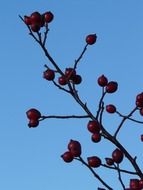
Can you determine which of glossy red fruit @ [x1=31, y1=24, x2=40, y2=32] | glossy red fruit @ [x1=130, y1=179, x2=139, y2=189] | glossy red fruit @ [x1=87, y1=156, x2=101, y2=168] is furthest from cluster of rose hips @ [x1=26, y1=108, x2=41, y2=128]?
glossy red fruit @ [x1=130, y1=179, x2=139, y2=189]

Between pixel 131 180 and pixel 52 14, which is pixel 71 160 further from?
pixel 52 14

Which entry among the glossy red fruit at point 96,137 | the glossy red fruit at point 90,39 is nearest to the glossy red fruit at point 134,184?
the glossy red fruit at point 96,137

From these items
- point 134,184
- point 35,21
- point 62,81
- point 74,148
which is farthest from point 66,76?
point 134,184

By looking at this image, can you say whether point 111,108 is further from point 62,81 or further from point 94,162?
point 94,162

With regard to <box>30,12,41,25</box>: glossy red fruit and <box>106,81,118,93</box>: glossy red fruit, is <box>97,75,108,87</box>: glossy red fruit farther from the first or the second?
<box>30,12,41,25</box>: glossy red fruit

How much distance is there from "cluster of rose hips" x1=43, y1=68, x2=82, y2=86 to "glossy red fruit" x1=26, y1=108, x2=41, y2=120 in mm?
322

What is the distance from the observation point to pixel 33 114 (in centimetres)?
368

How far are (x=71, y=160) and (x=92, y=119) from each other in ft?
1.30

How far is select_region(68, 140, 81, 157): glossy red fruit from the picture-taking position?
3.36 m

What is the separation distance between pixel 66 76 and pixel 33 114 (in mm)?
456

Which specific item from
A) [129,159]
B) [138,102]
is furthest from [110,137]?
[138,102]

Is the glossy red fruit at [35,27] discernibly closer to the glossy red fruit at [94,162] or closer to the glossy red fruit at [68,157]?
the glossy red fruit at [68,157]

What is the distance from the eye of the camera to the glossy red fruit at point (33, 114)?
3654mm

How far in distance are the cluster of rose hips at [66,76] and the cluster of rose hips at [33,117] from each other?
0.33m
